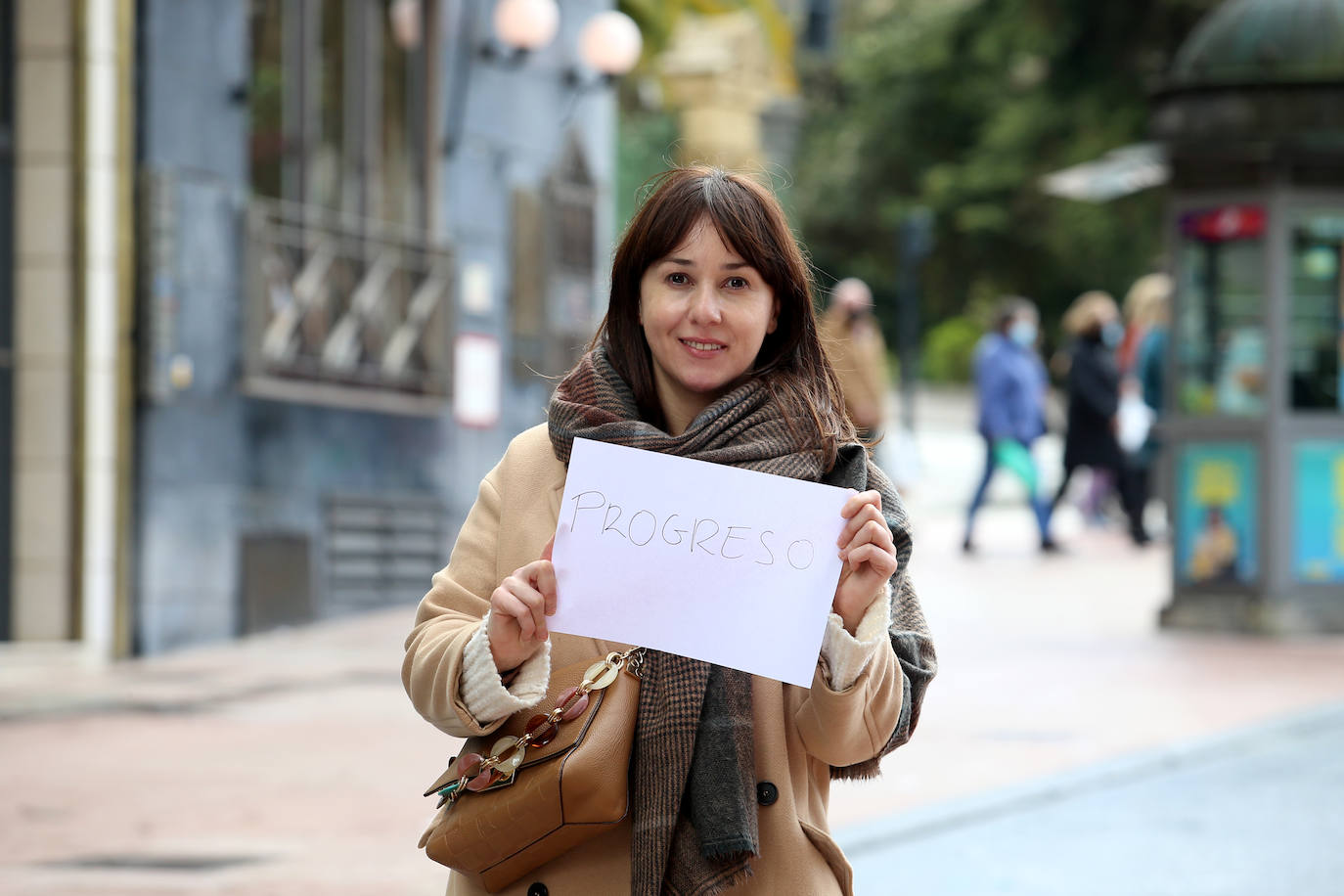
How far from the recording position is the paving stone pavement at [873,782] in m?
5.81

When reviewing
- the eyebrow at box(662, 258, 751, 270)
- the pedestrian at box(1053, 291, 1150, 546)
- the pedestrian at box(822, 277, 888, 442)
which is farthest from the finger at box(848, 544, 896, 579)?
the pedestrian at box(1053, 291, 1150, 546)

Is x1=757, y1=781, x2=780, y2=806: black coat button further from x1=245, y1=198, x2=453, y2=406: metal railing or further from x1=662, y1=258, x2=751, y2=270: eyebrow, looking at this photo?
x1=245, y1=198, x2=453, y2=406: metal railing

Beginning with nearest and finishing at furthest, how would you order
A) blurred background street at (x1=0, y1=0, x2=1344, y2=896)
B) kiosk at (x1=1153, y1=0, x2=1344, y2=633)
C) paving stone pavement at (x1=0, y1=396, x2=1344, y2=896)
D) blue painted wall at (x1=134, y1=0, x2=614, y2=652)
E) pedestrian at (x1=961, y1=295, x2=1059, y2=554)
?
paving stone pavement at (x1=0, y1=396, x2=1344, y2=896)
blurred background street at (x1=0, y1=0, x2=1344, y2=896)
blue painted wall at (x1=134, y1=0, x2=614, y2=652)
kiosk at (x1=1153, y1=0, x2=1344, y2=633)
pedestrian at (x1=961, y1=295, x2=1059, y2=554)

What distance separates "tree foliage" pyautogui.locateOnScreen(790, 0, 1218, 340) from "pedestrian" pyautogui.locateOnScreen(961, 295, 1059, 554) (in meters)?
2.30

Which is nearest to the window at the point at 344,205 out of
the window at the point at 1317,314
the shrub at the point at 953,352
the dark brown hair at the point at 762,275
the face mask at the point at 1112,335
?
the window at the point at 1317,314

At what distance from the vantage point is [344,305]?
39.3 ft

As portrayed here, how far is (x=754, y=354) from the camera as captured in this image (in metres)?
2.72

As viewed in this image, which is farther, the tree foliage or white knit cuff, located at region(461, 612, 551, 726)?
the tree foliage

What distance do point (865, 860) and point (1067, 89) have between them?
23.6m

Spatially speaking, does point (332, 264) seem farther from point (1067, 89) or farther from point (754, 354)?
point (1067, 89)

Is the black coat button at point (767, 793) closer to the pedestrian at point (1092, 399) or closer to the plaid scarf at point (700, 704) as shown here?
the plaid scarf at point (700, 704)

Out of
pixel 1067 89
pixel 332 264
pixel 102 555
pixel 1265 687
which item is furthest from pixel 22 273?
pixel 1067 89

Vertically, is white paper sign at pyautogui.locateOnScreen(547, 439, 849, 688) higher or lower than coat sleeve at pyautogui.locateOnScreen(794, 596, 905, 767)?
higher

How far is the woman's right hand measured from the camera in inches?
98.3
